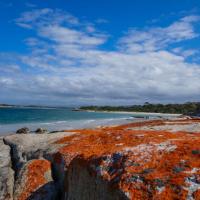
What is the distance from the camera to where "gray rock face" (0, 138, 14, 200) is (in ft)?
41.2

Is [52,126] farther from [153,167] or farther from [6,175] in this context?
[153,167]

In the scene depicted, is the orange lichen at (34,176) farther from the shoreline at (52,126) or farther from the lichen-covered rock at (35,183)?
the shoreline at (52,126)

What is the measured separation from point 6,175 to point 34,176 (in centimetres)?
223

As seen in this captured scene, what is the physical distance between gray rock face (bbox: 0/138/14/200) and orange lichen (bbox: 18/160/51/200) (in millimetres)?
685

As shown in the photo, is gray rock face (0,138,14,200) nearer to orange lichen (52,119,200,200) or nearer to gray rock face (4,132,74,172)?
gray rock face (4,132,74,172)

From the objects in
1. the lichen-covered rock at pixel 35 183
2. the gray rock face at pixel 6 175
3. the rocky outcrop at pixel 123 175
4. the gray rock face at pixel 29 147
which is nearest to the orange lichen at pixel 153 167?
the rocky outcrop at pixel 123 175

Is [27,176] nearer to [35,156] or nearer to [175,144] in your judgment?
[35,156]

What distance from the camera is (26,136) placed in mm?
21188

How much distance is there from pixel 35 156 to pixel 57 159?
2837mm

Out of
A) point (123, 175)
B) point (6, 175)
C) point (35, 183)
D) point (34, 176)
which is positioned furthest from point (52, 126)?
point (123, 175)

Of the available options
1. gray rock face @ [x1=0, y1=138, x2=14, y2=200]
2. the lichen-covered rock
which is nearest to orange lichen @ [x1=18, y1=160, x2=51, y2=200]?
the lichen-covered rock

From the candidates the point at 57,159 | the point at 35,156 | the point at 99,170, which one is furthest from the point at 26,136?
the point at 99,170

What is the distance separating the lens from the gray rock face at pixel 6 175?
41.2 feet

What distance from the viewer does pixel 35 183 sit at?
496 inches
